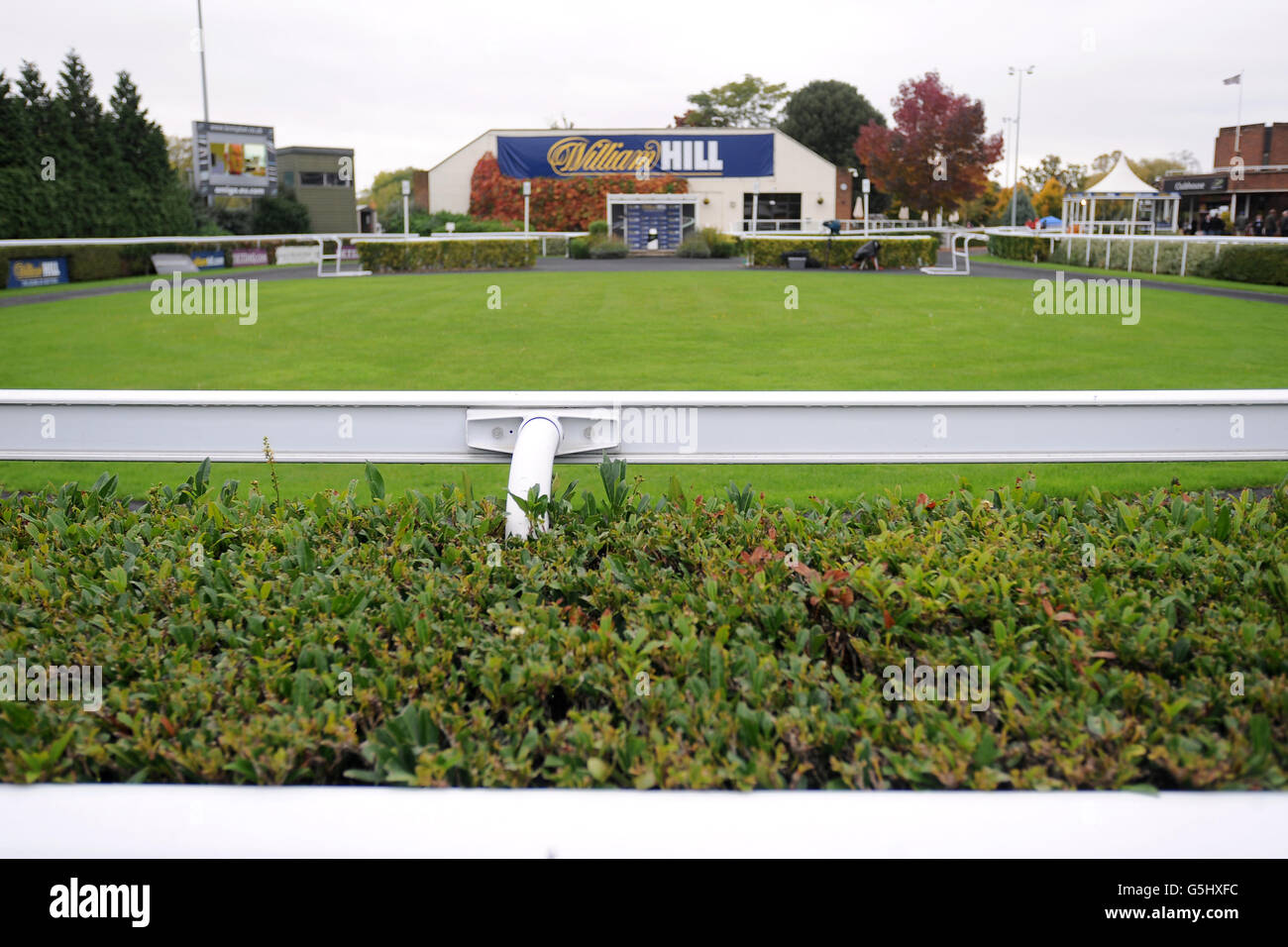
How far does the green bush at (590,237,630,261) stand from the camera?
37219mm

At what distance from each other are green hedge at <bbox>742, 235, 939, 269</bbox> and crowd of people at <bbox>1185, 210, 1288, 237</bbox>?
56.6ft

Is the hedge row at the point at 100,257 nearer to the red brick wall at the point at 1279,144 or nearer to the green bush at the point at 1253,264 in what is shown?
the green bush at the point at 1253,264

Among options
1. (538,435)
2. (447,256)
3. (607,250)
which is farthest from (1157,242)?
(538,435)

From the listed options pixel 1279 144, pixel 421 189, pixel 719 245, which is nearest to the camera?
pixel 719 245

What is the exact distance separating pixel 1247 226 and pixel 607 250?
32034mm

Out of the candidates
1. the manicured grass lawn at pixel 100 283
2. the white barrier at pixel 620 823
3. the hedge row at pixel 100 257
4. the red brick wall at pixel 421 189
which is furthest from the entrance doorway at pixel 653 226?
the white barrier at pixel 620 823

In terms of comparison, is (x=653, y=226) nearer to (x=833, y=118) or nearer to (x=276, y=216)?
(x=276, y=216)

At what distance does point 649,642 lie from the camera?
90.6 inches

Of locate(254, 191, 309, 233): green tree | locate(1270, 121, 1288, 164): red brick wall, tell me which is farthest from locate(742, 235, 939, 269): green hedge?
locate(1270, 121, 1288, 164): red brick wall

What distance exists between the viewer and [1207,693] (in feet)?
6.64

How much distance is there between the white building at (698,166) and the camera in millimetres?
49125

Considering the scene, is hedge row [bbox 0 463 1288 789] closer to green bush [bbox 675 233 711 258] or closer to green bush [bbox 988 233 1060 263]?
green bush [bbox 988 233 1060 263]

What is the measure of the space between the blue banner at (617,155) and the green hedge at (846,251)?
20.1 m

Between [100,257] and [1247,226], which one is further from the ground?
[1247,226]
